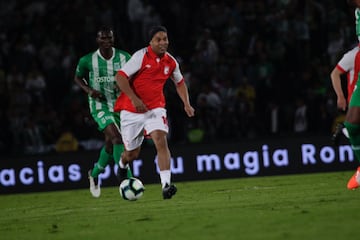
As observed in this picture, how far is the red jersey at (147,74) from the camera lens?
10.7 m

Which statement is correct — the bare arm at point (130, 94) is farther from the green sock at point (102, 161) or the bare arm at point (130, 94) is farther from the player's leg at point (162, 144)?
the green sock at point (102, 161)

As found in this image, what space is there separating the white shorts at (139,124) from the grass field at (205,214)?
2.65 feet

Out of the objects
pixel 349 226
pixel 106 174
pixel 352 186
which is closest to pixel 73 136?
pixel 106 174

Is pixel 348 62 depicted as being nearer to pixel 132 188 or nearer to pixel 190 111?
pixel 190 111

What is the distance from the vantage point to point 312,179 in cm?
1426

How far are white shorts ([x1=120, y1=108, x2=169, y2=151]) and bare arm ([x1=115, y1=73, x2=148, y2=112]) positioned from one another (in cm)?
24

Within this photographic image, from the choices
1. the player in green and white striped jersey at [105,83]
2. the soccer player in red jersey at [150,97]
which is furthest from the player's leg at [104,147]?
the soccer player in red jersey at [150,97]

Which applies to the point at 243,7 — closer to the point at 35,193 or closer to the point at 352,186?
the point at 35,193

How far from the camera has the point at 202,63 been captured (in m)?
18.8

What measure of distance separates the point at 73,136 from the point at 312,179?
18.0 feet

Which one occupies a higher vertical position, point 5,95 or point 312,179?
point 5,95

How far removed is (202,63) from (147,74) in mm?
8073

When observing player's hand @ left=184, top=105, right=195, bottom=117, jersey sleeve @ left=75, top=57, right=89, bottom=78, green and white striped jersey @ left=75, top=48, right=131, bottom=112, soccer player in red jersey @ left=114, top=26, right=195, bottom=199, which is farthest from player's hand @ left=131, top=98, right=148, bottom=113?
jersey sleeve @ left=75, top=57, right=89, bottom=78

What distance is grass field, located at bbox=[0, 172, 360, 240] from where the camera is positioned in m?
7.57
